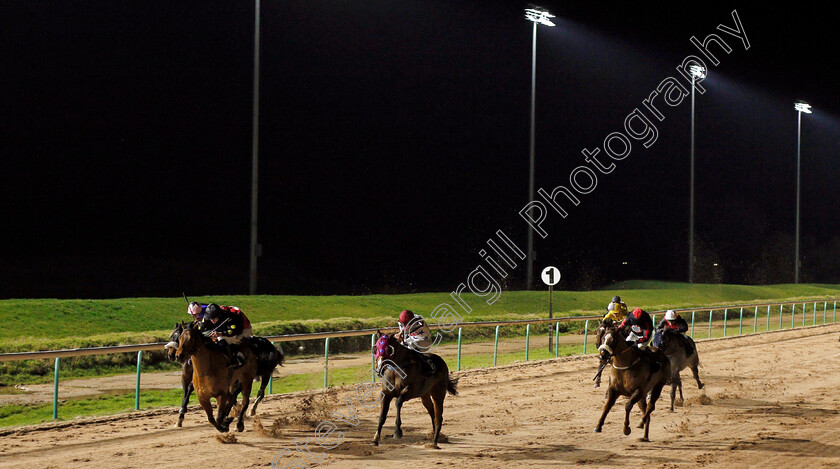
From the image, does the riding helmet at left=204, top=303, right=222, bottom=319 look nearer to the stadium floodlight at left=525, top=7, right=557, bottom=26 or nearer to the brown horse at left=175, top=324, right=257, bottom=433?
the brown horse at left=175, top=324, right=257, bottom=433

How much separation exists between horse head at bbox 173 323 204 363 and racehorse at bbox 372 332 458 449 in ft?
4.97

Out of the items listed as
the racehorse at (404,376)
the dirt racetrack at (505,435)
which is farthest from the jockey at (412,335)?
the dirt racetrack at (505,435)

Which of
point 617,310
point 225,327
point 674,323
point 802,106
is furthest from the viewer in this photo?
point 802,106

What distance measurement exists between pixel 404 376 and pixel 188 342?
184 cm

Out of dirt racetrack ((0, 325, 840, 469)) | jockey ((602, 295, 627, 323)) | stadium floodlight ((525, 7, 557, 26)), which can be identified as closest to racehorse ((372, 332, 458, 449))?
dirt racetrack ((0, 325, 840, 469))

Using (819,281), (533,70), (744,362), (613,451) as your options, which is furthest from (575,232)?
(613,451)

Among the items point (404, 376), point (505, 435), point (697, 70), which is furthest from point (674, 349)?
point (697, 70)

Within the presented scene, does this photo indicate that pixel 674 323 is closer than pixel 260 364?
No

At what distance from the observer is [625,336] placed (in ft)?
26.7

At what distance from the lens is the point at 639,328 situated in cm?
820

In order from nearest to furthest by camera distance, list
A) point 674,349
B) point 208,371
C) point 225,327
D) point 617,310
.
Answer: point 208,371, point 225,327, point 617,310, point 674,349

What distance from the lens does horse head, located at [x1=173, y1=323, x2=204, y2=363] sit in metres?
6.89

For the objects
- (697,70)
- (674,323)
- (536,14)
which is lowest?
(674,323)

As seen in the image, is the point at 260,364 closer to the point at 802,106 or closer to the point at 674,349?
the point at 674,349
